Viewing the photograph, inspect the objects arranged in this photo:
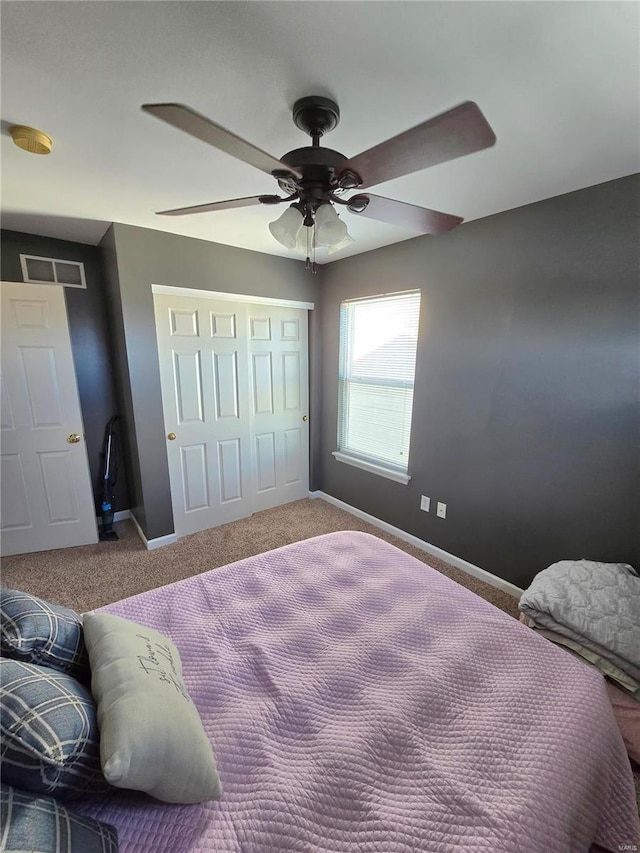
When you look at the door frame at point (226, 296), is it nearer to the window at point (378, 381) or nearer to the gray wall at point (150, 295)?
the gray wall at point (150, 295)

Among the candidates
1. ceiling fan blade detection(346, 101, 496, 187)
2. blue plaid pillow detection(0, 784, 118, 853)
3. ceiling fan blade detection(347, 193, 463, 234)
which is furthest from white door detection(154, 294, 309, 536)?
blue plaid pillow detection(0, 784, 118, 853)

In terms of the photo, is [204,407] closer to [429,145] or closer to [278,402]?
[278,402]

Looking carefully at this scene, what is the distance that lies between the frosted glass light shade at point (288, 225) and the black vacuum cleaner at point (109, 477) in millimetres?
2614

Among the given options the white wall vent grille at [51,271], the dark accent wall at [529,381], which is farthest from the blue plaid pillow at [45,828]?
the white wall vent grille at [51,271]

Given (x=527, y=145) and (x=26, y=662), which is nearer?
(x=26, y=662)

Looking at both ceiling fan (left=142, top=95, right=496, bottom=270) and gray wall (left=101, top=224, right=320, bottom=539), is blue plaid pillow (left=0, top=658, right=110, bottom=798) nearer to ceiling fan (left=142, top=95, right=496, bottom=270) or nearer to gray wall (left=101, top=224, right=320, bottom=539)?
ceiling fan (left=142, top=95, right=496, bottom=270)

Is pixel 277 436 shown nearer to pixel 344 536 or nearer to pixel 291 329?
pixel 291 329

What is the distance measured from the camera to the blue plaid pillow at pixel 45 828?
1.78ft

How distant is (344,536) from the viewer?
196 cm

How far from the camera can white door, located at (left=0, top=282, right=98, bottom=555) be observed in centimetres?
250

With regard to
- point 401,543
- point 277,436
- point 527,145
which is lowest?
point 401,543

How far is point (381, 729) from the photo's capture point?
96 cm

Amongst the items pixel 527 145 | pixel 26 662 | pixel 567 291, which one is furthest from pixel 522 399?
pixel 26 662

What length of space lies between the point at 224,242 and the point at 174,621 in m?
2.68
